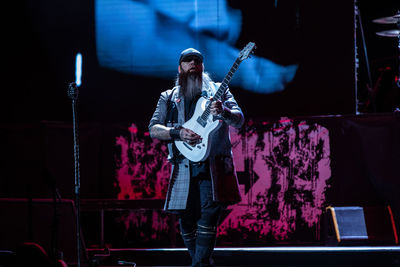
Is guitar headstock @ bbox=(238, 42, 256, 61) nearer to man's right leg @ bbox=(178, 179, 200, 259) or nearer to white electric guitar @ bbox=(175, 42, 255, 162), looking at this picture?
white electric guitar @ bbox=(175, 42, 255, 162)

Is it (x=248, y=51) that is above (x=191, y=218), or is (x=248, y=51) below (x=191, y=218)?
above

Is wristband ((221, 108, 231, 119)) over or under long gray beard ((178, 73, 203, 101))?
under

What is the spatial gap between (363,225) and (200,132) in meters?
3.01

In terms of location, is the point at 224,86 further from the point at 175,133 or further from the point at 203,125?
the point at 175,133

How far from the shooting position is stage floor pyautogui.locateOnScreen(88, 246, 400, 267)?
5867mm

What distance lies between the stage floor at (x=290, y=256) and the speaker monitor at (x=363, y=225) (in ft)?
0.60

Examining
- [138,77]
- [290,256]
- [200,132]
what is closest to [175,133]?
[200,132]

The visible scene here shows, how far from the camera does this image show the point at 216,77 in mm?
7852

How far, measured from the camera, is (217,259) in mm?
6137

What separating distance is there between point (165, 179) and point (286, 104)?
223cm

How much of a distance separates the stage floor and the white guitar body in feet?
6.58

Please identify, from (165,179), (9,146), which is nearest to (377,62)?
(165,179)

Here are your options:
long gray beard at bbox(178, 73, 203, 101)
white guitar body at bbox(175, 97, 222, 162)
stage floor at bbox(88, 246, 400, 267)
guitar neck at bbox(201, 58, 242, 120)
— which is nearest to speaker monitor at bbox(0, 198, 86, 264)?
stage floor at bbox(88, 246, 400, 267)

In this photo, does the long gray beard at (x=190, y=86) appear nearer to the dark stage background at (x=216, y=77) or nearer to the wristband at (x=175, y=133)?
the wristband at (x=175, y=133)
